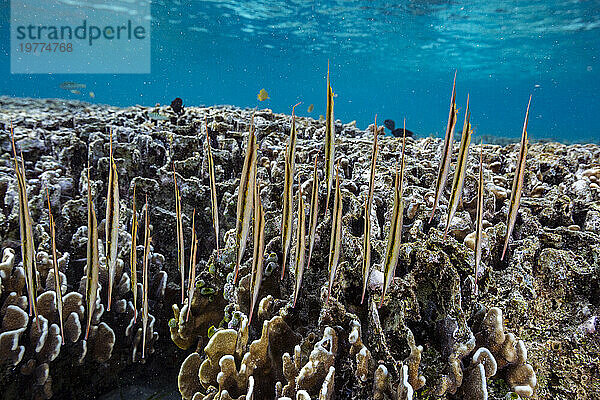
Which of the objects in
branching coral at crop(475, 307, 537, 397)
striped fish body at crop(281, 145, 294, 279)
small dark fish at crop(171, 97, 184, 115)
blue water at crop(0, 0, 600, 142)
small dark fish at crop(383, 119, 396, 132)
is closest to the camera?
striped fish body at crop(281, 145, 294, 279)

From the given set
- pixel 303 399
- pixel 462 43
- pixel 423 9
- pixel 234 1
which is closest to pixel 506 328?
pixel 303 399

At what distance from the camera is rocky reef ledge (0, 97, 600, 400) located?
1.83 meters

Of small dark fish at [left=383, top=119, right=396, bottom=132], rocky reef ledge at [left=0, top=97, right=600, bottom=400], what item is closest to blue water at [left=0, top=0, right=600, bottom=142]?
small dark fish at [left=383, top=119, right=396, bottom=132]

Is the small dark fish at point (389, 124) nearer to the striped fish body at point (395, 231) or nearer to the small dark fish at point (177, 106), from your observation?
the small dark fish at point (177, 106)

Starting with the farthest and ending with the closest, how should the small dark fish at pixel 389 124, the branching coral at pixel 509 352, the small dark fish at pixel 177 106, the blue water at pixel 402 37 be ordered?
the blue water at pixel 402 37 → the small dark fish at pixel 389 124 → the small dark fish at pixel 177 106 → the branching coral at pixel 509 352

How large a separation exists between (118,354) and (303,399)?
1979 mm

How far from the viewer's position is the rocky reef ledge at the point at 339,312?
1.83 metres

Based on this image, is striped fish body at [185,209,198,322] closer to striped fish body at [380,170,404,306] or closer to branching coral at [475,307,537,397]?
striped fish body at [380,170,404,306]

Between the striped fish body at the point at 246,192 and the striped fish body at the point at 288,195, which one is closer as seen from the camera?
the striped fish body at the point at 246,192

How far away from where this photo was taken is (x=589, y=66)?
49875 millimetres

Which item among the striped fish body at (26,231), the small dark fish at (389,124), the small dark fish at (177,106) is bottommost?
the striped fish body at (26,231)

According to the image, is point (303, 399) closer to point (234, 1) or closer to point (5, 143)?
point (5, 143)

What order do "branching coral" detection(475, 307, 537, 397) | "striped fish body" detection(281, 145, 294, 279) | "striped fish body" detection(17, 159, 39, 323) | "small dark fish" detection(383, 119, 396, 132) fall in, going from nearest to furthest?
"striped fish body" detection(17, 159, 39, 323)
"striped fish body" detection(281, 145, 294, 279)
"branching coral" detection(475, 307, 537, 397)
"small dark fish" detection(383, 119, 396, 132)

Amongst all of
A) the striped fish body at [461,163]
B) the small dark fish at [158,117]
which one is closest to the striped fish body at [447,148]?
the striped fish body at [461,163]
